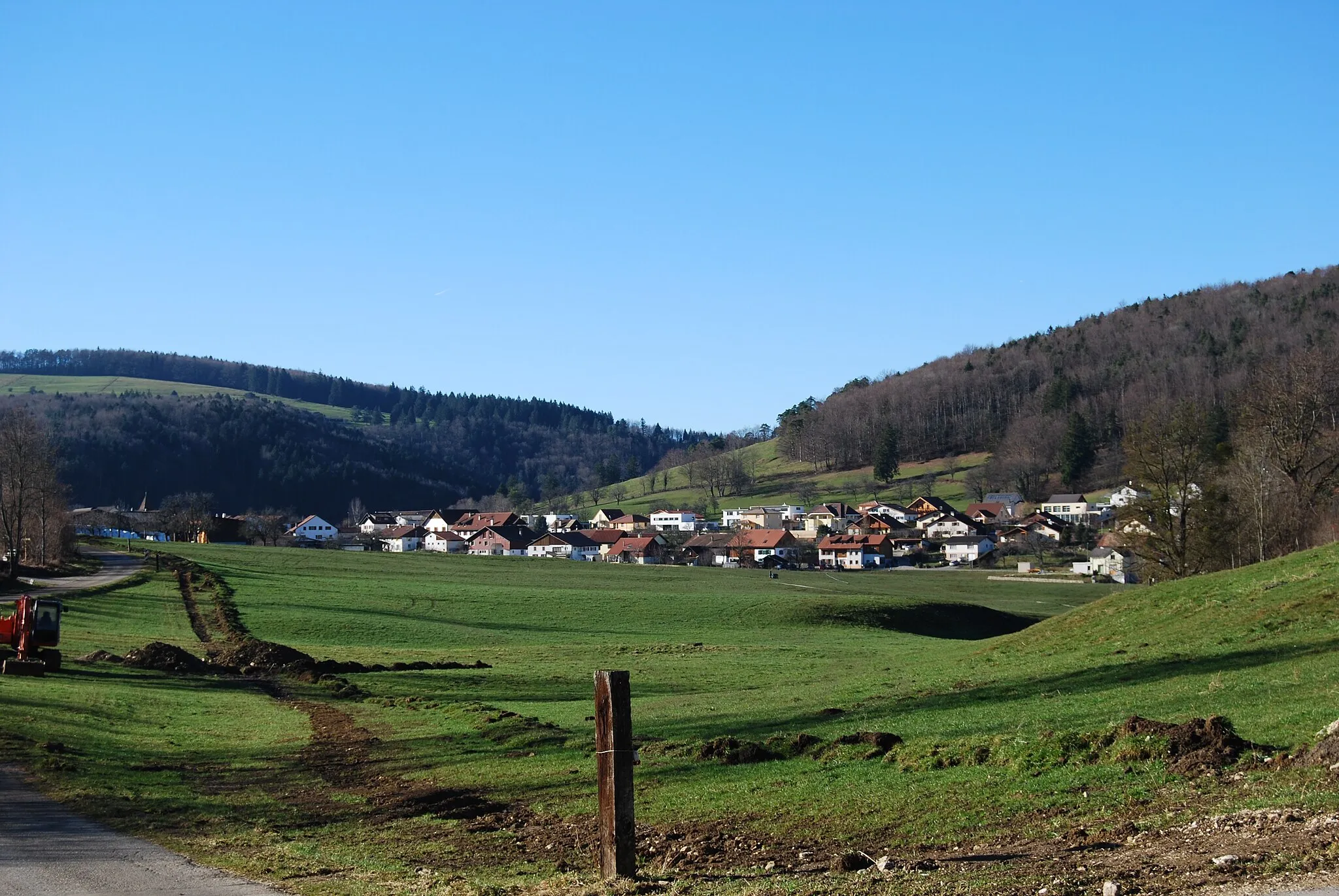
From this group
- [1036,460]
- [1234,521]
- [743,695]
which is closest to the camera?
[743,695]

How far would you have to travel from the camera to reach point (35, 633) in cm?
3294

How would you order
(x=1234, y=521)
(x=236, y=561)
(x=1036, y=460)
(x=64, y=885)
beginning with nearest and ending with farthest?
(x=64, y=885) < (x=1234, y=521) < (x=236, y=561) < (x=1036, y=460)

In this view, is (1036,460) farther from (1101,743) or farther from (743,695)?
(1101,743)

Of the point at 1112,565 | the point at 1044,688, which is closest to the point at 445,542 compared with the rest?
the point at 1112,565

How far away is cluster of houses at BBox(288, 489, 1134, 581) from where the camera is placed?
15000cm

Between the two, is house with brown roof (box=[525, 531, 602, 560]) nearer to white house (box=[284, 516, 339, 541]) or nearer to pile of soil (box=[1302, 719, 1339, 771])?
white house (box=[284, 516, 339, 541])

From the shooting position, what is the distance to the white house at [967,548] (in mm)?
148375

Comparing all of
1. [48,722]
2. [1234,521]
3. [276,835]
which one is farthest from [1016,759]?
[1234,521]

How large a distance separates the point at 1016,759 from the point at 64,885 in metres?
12.0

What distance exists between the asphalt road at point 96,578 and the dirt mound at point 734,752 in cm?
5581

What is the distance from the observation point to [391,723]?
1041 inches

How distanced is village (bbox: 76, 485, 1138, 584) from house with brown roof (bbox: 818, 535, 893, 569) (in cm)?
15

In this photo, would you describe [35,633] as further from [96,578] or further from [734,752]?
[96,578]

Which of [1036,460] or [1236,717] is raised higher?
[1036,460]
